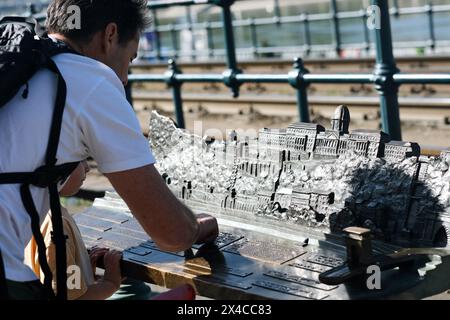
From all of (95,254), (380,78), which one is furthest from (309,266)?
(380,78)

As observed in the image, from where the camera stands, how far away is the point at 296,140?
11.3 feet

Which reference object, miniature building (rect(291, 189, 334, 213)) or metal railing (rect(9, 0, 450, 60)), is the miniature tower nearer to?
miniature building (rect(291, 189, 334, 213))

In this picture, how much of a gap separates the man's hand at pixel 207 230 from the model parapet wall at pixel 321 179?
1.16 feet

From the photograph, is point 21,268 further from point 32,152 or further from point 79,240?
point 79,240

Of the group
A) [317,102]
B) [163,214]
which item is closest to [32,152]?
[163,214]

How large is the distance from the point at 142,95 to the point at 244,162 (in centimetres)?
772

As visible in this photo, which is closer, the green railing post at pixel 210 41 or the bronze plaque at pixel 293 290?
the bronze plaque at pixel 293 290

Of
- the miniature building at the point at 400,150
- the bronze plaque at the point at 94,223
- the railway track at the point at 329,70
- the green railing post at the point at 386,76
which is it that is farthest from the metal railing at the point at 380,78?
the railway track at the point at 329,70

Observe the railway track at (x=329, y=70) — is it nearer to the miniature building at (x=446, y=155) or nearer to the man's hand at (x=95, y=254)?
the miniature building at (x=446, y=155)

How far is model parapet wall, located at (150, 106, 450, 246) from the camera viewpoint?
297cm

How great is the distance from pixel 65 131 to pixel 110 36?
39cm

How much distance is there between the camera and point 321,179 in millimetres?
3293

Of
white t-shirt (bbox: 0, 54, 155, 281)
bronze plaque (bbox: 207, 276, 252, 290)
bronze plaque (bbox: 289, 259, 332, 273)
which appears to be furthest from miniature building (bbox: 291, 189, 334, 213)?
white t-shirt (bbox: 0, 54, 155, 281)

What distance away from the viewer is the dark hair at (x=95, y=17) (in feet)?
8.51
